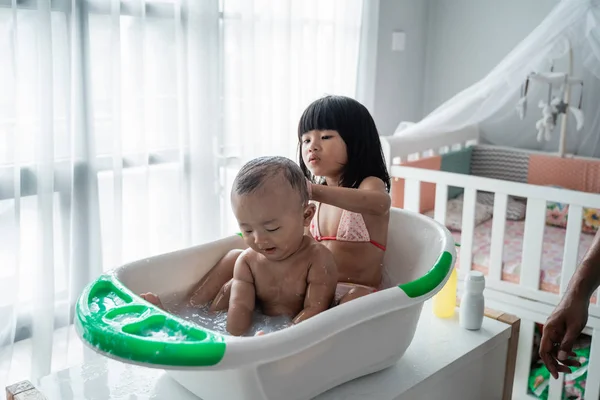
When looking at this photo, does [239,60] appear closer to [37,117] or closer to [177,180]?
[177,180]

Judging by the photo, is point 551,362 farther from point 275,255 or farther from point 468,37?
point 468,37

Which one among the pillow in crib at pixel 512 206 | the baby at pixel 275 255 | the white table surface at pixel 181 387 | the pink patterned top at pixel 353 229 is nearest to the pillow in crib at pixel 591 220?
the pillow in crib at pixel 512 206

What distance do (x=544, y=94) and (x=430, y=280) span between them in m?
1.94

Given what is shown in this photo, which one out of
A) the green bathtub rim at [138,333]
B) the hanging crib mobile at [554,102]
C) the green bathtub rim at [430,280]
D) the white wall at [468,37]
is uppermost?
the white wall at [468,37]

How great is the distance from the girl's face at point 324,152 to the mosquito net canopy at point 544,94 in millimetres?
1046

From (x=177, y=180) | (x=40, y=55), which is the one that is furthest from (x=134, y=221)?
(x=40, y=55)

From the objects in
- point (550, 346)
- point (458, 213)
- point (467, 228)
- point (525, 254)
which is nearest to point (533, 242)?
point (525, 254)

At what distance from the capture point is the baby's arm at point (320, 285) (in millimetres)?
1079

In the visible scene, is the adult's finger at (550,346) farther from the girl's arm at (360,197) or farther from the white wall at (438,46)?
the white wall at (438,46)

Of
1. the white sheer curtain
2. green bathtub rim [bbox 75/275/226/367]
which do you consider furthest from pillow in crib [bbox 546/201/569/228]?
green bathtub rim [bbox 75/275/226/367]

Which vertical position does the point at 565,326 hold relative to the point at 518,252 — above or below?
above

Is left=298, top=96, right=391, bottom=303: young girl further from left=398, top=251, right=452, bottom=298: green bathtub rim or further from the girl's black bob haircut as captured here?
left=398, top=251, right=452, bottom=298: green bathtub rim

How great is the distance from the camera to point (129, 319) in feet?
2.83

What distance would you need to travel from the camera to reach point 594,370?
5.88ft
